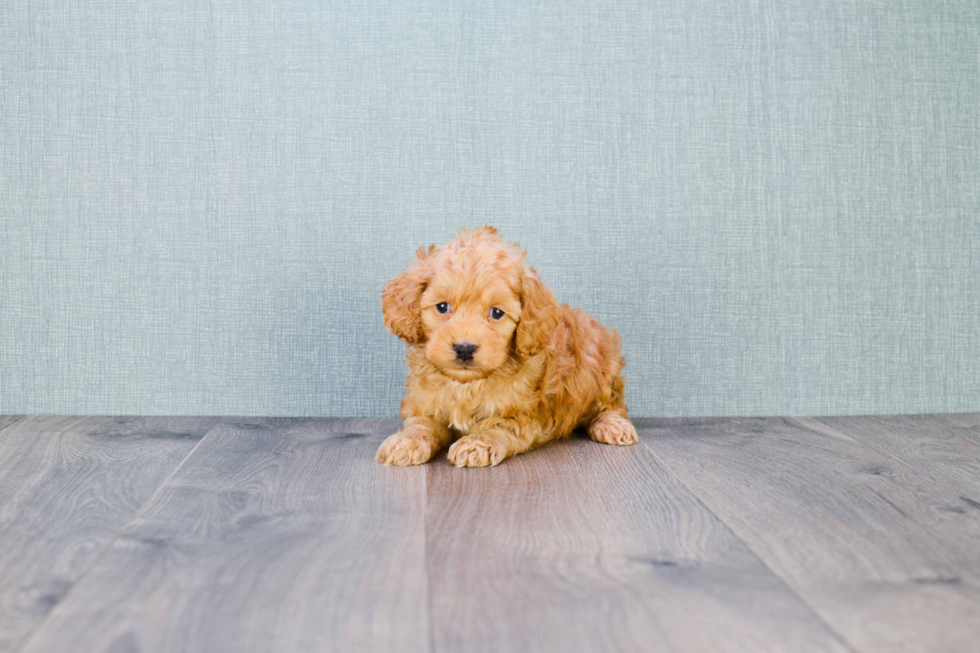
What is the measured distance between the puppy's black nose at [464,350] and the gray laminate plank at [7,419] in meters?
1.40

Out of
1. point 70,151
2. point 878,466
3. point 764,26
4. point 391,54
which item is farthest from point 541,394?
point 70,151

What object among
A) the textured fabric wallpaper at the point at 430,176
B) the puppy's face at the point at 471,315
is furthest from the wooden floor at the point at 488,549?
the textured fabric wallpaper at the point at 430,176

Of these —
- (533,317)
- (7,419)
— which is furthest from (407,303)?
(7,419)

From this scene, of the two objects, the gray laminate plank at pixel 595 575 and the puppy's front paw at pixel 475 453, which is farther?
the puppy's front paw at pixel 475 453

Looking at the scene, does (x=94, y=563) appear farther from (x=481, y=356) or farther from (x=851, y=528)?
(x=851, y=528)

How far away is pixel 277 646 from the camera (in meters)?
0.85

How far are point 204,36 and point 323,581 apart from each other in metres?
1.85

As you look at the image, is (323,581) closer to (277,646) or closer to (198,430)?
(277,646)

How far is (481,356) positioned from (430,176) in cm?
86

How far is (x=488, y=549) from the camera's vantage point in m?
1.15

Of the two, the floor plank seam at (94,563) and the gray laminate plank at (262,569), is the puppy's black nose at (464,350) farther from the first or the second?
the floor plank seam at (94,563)

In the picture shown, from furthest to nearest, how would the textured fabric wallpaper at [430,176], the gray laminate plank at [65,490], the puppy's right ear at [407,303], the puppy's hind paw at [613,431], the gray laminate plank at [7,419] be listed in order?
the textured fabric wallpaper at [430,176] → the gray laminate plank at [7,419] → the puppy's hind paw at [613,431] → the puppy's right ear at [407,303] → the gray laminate plank at [65,490]

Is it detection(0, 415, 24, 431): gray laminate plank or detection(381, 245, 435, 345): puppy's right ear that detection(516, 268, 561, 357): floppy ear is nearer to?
detection(381, 245, 435, 345): puppy's right ear

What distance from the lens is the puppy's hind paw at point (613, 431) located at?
6.37 feet
